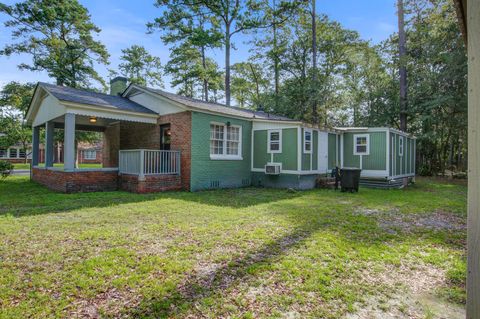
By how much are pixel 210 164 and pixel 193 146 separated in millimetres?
1100

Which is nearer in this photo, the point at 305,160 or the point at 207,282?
the point at 207,282

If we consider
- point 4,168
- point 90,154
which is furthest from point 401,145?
point 90,154

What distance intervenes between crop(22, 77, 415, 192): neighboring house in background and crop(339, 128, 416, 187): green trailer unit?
0.15ft

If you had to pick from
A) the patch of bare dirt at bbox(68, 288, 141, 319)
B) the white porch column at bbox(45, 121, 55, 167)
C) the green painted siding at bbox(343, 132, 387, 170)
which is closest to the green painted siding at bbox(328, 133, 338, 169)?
the green painted siding at bbox(343, 132, 387, 170)

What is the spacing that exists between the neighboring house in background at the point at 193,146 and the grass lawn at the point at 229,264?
152 inches

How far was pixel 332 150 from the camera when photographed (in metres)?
13.1

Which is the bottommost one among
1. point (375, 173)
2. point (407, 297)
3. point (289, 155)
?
point (407, 297)

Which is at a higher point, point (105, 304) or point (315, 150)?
point (315, 150)

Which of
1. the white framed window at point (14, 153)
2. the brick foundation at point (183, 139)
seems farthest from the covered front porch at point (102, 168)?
the white framed window at point (14, 153)

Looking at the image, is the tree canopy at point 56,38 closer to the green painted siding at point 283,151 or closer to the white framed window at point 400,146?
the green painted siding at point 283,151

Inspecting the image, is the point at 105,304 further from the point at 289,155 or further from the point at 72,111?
the point at 289,155

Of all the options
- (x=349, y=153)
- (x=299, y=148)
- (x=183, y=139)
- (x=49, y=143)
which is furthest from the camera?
(x=349, y=153)

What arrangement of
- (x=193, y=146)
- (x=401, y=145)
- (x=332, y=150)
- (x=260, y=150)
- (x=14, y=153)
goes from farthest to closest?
1. (x=14, y=153)
2. (x=401, y=145)
3. (x=332, y=150)
4. (x=260, y=150)
5. (x=193, y=146)

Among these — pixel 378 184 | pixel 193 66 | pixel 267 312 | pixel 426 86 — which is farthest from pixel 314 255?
pixel 193 66
